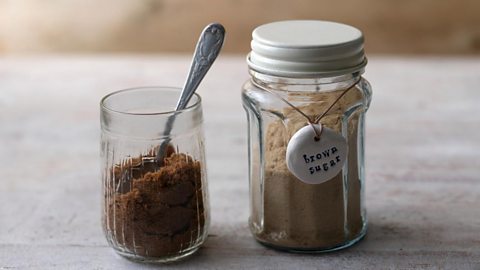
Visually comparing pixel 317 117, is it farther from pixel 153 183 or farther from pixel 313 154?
pixel 153 183

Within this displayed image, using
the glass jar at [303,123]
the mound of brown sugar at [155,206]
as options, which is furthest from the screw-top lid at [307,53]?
the mound of brown sugar at [155,206]

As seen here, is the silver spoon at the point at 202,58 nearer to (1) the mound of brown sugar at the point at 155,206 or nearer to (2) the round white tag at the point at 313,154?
(1) the mound of brown sugar at the point at 155,206

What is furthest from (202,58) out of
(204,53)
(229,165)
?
(229,165)

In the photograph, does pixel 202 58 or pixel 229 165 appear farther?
pixel 229 165

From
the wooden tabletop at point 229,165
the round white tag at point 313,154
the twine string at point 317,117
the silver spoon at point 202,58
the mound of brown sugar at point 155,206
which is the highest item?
the silver spoon at point 202,58

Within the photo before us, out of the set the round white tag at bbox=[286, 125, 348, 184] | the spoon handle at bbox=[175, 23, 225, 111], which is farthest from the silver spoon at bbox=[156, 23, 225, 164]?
the round white tag at bbox=[286, 125, 348, 184]

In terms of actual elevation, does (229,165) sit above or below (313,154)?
below

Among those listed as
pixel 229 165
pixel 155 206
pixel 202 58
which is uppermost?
pixel 202 58
